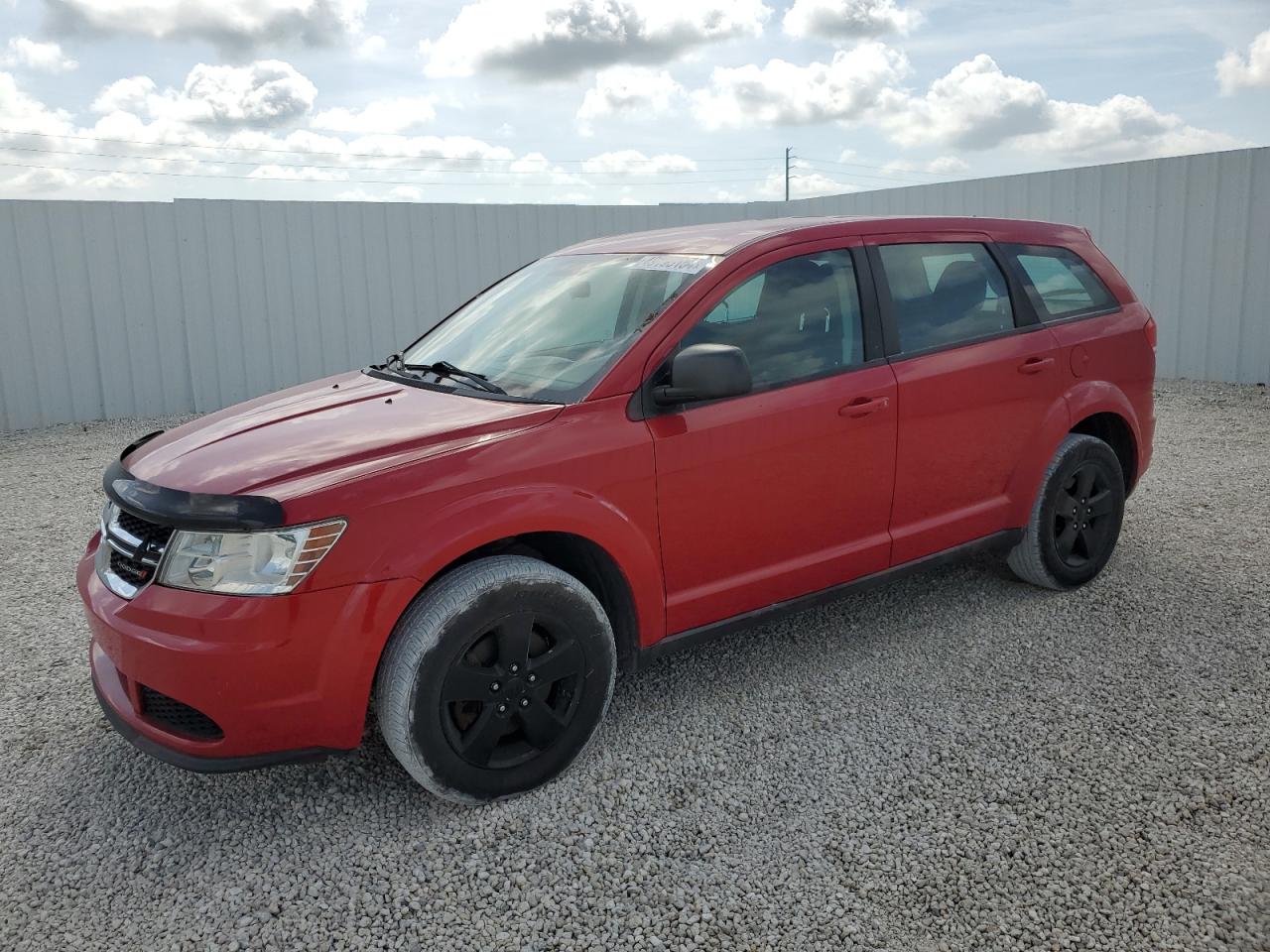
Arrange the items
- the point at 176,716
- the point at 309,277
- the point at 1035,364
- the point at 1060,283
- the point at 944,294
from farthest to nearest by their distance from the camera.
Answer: the point at 309,277 < the point at 1060,283 < the point at 1035,364 < the point at 944,294 < the point at 176,716

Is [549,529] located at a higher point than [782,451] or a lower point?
lower

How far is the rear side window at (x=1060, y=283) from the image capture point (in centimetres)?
427

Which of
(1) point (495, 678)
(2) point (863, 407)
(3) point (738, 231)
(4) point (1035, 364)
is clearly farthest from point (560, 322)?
(4) point (1035, 364)

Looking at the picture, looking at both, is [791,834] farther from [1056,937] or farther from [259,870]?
[259,870]

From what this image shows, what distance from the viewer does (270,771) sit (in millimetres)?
3215

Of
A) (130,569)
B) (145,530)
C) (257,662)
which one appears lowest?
(257,662)

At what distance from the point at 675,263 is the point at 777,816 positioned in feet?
6.21

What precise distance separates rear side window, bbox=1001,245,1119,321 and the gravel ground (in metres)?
1.33

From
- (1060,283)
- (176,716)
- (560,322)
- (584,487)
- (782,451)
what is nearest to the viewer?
(176,716)

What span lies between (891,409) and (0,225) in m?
10.5

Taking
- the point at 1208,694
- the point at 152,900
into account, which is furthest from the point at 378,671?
the point at 1208,694

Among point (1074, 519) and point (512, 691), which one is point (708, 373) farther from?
point (1074, 519)

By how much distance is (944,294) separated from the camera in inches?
156

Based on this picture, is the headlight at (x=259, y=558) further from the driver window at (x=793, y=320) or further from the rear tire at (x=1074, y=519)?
the rear tire at (x=1074, y=519)
